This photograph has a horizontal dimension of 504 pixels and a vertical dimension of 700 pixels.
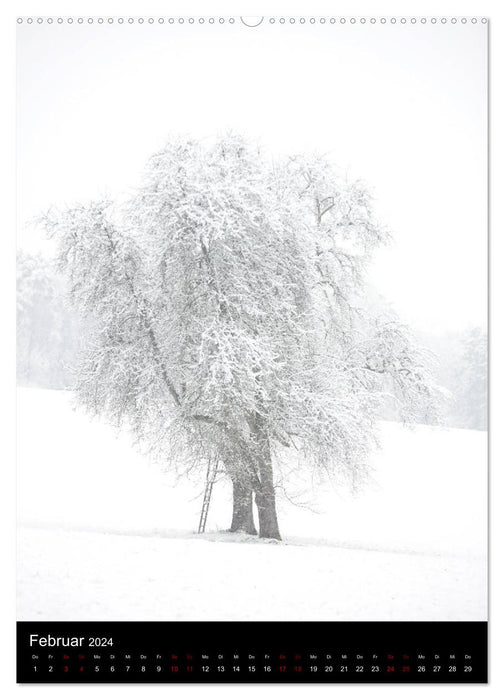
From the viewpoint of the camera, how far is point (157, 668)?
23.2 ft

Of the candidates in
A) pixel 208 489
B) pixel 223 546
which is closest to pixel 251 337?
pixel 208 489

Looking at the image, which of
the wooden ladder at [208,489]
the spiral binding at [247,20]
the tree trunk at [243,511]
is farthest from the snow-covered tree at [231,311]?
the spiral binding at [247,20]

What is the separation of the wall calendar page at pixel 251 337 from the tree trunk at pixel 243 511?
1.8 inches

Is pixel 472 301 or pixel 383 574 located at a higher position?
pixel 472 301

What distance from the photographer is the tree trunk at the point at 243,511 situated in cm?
1142

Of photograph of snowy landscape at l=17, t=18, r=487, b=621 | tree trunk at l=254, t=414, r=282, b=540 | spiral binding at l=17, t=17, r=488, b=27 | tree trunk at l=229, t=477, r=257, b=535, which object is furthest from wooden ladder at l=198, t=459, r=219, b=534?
spiral binding at l=17, t=17, r=488, b=27

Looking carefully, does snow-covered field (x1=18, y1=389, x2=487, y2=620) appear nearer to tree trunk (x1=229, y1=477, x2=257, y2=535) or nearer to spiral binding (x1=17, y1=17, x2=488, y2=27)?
tree trunk (x1=229, y1=477, x2=257, y2=535)

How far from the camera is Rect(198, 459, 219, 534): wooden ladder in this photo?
10.8 metres

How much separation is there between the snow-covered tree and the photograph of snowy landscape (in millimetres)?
40

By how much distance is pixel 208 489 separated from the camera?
432 inches

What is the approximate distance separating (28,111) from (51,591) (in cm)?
554

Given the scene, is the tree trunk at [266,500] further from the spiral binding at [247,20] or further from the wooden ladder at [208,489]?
the spiral binding at [247,20]
